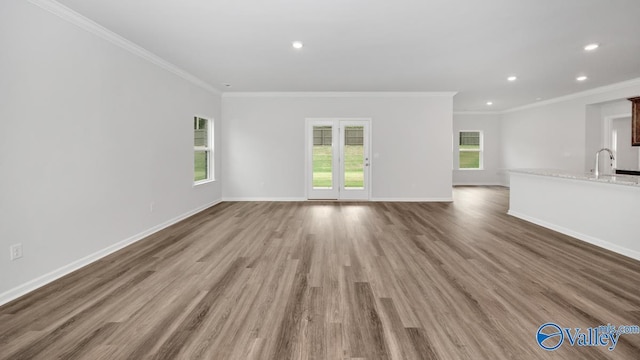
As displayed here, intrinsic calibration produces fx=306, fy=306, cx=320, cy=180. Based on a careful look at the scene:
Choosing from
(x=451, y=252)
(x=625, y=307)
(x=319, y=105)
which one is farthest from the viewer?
(x=319, y=105)

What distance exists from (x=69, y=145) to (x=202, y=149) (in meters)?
3.54

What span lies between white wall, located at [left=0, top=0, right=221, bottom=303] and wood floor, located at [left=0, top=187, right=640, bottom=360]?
12.9 inches

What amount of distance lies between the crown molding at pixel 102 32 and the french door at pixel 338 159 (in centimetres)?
336

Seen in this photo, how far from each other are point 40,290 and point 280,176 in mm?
5240

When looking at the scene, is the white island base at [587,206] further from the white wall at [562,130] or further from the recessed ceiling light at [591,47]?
the white wall at [562,130]

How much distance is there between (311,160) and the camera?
Answer: 24.9 feet

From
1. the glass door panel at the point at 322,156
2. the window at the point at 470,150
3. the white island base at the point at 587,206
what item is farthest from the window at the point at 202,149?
the window at the point at 470,150

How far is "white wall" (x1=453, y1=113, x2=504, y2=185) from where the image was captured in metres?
10.9

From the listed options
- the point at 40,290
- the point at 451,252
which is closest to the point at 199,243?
the point at 40,290

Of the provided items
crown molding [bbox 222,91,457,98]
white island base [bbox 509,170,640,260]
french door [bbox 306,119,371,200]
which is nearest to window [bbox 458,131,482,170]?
crown molding [bbox 222,91,457,98]

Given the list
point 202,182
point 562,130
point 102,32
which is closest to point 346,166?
point 202,182

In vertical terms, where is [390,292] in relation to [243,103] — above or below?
below

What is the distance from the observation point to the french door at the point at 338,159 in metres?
7.55

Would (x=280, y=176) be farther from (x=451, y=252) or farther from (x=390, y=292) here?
(x=390, y=292)
